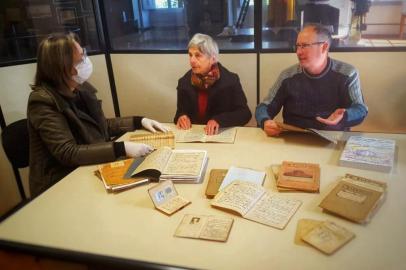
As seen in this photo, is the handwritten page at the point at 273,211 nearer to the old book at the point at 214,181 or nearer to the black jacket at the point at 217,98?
the old book at the point at 214,181

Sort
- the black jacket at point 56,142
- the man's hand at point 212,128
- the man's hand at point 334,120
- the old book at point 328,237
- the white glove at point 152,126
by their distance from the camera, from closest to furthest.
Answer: the old book at point 328,237 < the black jacket at point 56,142 < the man's hand at point 334,120 < the man's hand at point 212,128 < the white glove at point 152,126

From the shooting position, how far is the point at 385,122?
266cm

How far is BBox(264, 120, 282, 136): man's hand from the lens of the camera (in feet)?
5.49

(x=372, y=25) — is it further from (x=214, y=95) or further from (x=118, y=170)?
(x=118, y=170)

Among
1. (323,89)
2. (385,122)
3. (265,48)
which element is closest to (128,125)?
(323,89)

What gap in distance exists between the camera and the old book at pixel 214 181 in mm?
1227

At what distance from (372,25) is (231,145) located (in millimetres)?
1703

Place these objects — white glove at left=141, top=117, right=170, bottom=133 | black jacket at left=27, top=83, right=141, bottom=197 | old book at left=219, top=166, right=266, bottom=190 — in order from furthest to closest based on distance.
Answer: white glove at left=141, top=117, right=170, bottom=133
black jacket at left=27, top=83, right=141, bottom=197
old book at left=219, top=166, right=266, bottom=190

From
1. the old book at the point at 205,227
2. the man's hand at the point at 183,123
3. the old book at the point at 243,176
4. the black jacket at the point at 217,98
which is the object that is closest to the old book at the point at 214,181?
the old book at the point at 243,176

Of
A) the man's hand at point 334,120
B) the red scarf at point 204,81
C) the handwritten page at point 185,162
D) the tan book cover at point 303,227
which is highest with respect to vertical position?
the red scarf at point 204,81

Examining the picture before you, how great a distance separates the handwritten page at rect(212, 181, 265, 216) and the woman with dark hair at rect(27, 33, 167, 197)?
0.51m

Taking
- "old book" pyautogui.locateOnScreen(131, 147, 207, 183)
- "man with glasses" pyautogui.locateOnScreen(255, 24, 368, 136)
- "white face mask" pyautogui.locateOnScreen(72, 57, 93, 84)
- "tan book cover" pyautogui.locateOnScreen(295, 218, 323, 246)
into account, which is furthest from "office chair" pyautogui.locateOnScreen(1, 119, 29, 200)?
"tan book cover" pyautogui.locateOnScreen(295, 218, 323, 246)

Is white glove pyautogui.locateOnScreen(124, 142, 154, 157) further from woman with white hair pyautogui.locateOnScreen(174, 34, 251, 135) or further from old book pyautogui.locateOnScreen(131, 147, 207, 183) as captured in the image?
woman with white hair pyautogui.locateOnScreen(174, 34, 251, 135)

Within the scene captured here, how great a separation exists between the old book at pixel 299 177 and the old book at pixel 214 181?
8.3 inches
